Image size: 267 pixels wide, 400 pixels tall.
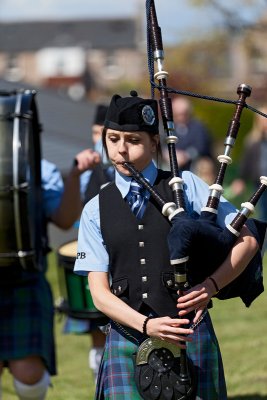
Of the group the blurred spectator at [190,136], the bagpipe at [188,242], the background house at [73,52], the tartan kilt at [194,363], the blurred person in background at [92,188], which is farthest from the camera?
the background house at [73,52]

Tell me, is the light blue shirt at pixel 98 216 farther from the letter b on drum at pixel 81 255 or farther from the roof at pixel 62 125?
the roof at pixel 62 125

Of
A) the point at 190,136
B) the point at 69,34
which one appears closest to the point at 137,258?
the point at 190,136

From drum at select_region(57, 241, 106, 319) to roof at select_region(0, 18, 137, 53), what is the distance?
73040 mm

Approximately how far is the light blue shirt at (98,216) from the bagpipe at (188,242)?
7 cm

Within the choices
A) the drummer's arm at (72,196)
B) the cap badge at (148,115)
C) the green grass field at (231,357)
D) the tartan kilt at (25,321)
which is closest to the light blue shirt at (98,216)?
the cap badge at (148,115)

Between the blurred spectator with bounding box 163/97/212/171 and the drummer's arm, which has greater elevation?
the blurred spectator with bounding box 163/97/212/171

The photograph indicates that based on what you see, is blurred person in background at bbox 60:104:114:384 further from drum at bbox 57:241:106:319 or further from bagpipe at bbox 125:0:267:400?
bagpipe at bbox 125:0:267:400

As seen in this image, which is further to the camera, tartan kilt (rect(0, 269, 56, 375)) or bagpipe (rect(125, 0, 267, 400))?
tartan kilt (rect(0, 269, 56, 375))

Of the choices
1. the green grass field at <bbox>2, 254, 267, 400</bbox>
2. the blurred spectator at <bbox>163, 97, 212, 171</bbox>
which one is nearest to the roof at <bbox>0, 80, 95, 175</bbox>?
the blurred spectator at <bbox>163, 97, 212, 171</bbox>

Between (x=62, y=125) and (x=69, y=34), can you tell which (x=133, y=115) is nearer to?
(x=62, y=125)

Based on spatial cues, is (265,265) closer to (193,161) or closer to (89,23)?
(193,161)

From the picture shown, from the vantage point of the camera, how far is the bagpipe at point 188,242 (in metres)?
3.31

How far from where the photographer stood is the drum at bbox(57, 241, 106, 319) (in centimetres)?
575

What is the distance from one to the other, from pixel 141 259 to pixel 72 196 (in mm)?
1581
